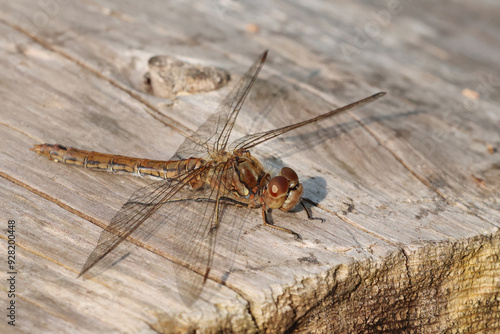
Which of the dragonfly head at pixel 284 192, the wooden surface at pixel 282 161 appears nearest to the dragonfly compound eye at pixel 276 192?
the dragonfly head at pixel 284 192

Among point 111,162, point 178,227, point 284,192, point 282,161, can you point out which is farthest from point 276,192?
point 111,162

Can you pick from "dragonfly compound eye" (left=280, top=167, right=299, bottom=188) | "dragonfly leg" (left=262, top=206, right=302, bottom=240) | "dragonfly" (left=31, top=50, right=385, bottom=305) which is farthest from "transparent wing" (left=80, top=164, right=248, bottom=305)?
"dragonfly compound eye" (left=280, top=167, right=299, bottom=188)

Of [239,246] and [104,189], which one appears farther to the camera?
[104,189]

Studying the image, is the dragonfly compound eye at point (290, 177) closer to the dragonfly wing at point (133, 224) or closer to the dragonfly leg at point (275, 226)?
the dragonfly leg at point (275, 226)

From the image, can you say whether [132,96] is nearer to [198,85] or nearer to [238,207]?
[198,85]

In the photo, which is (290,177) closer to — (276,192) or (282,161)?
(276,192)

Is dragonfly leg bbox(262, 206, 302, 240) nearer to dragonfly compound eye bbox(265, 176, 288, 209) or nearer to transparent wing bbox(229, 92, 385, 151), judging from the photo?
dragonfly compound eye bbox(265, 176, 288, 209)

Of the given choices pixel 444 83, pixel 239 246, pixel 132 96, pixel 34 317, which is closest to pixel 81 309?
pixel 34 317
